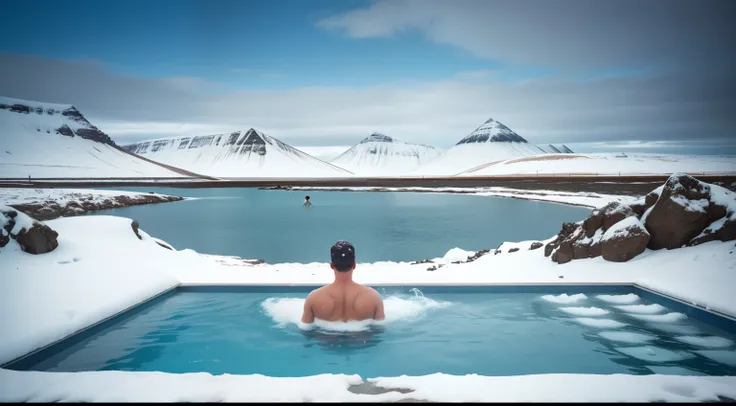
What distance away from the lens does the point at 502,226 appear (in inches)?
1265

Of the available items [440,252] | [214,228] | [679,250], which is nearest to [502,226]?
[440,252]

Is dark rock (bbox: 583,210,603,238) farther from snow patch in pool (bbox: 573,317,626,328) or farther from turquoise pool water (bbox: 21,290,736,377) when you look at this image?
snow patch in pool (bbox: 573,317,626,328)

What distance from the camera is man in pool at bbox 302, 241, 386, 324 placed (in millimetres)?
6371

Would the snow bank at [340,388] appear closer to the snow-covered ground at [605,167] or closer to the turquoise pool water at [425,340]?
the turquoise pool water at [425,340]

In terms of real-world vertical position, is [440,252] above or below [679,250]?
below

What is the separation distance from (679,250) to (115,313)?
34.0 ft

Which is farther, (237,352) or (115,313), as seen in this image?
(115,313)

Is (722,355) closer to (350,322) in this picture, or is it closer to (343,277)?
(350,322)

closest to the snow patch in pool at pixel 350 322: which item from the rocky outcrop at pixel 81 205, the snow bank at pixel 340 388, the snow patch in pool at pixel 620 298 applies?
the snow bank at pixel 340 388

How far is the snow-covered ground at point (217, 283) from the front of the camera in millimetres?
3588

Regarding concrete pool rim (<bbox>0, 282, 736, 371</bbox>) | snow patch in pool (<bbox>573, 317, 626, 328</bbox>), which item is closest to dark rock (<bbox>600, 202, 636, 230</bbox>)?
concrete pool rim (<bbox>0, 282, 736, 371</bbox>)

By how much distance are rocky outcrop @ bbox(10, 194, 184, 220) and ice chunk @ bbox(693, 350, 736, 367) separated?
116 feet

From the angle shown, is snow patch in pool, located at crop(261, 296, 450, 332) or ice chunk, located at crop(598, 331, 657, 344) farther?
snow patch in pool, located at crop(261, 296, 450, 332)

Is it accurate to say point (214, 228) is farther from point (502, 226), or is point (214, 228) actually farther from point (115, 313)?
point (115, 313)
